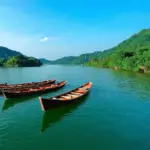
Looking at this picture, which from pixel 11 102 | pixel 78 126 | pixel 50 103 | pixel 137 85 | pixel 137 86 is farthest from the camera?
pixel 137 85

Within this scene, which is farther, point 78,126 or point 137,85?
point 137,85

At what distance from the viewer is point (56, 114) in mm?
27938

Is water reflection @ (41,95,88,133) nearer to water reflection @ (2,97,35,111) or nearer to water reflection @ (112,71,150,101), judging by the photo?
water reflection @ (2,97,35,111)

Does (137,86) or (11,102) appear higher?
(11,102)

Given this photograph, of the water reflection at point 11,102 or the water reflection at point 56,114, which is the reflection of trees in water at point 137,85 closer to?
the water reflection at point 56,114

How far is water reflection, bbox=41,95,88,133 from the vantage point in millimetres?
24803

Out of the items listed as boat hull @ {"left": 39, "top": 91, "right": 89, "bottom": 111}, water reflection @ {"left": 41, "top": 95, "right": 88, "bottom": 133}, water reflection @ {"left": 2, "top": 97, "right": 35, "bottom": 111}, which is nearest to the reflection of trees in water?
water reflection @ {"left": 41, "top": 95, "right": 88, "bottom": 133}

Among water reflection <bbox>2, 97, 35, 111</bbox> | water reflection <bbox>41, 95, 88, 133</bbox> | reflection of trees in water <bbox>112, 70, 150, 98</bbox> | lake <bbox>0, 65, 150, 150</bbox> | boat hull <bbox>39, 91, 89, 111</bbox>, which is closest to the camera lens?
lake <bbox>0, 65, 150, 150</bbox>

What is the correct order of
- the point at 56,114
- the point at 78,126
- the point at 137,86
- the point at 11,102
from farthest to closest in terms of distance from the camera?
the point at 137,86, the point at 11,102, the point at 56,114, the point at 78,126

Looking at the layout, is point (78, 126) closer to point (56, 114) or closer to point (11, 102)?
point (56, 114)

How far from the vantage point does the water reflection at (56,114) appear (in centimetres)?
2480

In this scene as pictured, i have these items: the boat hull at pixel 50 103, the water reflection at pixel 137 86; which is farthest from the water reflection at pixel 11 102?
the water reflection at pixel 137 86

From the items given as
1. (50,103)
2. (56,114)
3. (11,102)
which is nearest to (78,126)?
(56,114)

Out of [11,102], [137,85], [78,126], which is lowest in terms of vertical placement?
[78,126]
